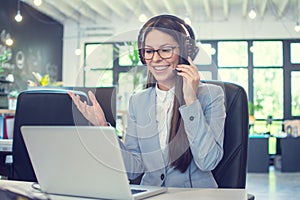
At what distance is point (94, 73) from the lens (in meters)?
1.16

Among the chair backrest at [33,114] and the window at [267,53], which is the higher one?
the window at [267,53]

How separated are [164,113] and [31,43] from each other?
26.9 ft

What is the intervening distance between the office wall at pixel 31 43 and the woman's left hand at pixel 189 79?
721 centimetres

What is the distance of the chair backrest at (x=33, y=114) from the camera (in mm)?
1741

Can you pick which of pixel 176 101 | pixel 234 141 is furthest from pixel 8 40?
pixel 176 101

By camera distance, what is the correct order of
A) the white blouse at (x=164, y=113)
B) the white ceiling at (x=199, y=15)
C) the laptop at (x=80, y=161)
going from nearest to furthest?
the laptop at (x=80, y=161) → the white blouse at (x=164, y=113) → the white ceiling at (x=199, y=15)

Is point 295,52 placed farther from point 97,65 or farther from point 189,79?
point 97,65

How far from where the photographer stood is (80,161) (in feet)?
3.21

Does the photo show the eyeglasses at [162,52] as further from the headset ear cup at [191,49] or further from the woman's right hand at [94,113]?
the woman's right hand at [94,113]

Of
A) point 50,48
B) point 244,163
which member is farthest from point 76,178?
point 50,48

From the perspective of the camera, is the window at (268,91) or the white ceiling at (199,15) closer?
the white ceiling at (199,15)

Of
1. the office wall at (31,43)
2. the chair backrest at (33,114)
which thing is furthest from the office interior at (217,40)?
the chair backrest at (33,114)

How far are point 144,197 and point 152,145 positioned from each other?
0.34 m

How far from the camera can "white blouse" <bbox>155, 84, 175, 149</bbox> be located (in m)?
1.38
